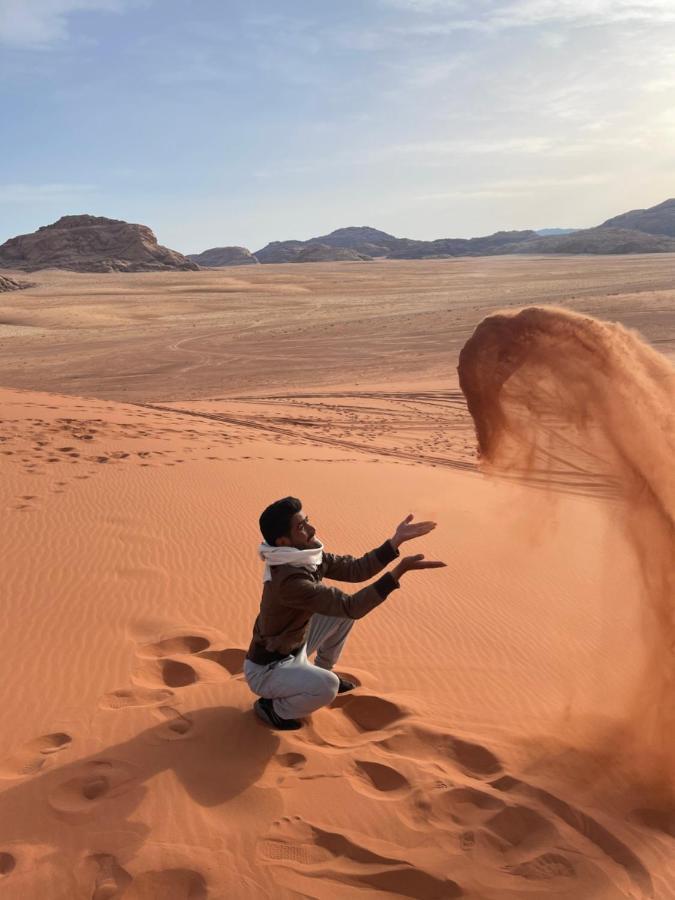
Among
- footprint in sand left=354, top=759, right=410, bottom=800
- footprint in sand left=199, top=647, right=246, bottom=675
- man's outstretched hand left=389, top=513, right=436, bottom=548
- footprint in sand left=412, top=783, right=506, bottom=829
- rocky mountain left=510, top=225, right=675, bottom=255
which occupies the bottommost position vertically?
footprint in sand left=412, top=783, right=506, bottom=829

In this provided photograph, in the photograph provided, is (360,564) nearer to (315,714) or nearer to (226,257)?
(315,714)

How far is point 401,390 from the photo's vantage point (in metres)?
21.1

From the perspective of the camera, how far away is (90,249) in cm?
9162

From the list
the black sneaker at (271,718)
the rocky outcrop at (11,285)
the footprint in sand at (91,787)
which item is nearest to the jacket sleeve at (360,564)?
the black sneaker at (271,718)

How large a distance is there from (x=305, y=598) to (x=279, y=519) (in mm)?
419

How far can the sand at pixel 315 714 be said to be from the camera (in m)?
3.14

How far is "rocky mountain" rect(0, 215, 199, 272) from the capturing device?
86.4m

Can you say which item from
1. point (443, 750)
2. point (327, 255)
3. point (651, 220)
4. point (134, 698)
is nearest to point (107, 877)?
point (134, 698)

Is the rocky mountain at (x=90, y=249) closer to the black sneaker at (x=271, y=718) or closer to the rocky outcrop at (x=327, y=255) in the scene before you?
the rocky outcrop at (x=327, y=255)

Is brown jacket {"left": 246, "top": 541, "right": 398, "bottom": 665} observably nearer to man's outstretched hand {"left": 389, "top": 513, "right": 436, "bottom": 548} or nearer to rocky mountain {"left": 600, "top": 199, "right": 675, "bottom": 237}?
man's outstretched hand {"left": 389, "top": 513, "right": 436, "bottom": 548}

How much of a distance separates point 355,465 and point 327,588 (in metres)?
7.86

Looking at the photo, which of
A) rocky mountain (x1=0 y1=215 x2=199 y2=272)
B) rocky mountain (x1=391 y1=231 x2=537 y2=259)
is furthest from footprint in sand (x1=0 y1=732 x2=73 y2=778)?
rocky mountain (x1=391 y1=231 x2=537 y2=259)

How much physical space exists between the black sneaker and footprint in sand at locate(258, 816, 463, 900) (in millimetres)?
698

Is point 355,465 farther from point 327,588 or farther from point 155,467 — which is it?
point 327,588
